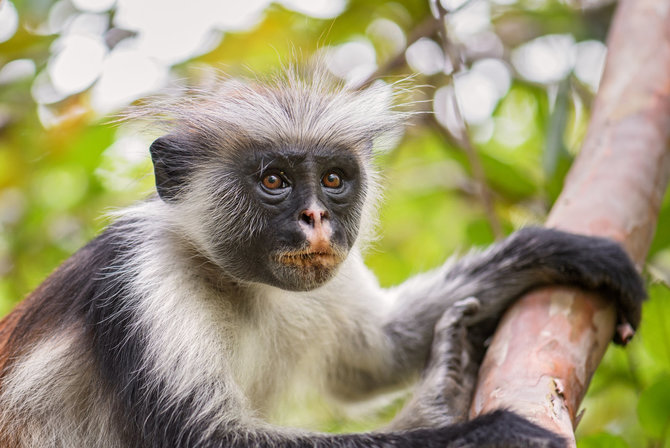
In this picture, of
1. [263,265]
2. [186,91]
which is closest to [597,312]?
[263,265]

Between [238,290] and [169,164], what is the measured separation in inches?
31.4

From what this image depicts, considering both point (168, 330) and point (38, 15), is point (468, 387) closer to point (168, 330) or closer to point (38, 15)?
point (168, 330)

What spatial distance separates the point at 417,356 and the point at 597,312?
1.46 meters

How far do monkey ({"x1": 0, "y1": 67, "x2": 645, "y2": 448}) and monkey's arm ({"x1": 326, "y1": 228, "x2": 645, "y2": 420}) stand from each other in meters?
0.01

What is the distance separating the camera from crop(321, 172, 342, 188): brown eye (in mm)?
4070

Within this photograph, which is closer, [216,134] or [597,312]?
[597,312]

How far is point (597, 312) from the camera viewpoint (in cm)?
386

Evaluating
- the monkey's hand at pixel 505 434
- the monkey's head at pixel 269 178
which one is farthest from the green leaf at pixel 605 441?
the monkey's head at pixel 269 178

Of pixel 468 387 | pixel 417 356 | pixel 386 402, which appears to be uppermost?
pixel 468 387

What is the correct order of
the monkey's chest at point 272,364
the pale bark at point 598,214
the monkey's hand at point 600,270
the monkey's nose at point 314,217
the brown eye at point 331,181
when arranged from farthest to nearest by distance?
the monkey's chest at point 272,364, the brown eye at point 331,181, the monkey's hand at point 600,270, the monkey's nose at point 314,217, the pale bark at point 598,214

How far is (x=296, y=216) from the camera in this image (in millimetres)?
3754

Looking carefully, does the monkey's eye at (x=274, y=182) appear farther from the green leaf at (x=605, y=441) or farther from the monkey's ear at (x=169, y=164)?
the green leaf at (x=605, y=441)

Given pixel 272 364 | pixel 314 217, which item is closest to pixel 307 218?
pixel 314 217

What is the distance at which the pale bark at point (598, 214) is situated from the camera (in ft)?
10.6
